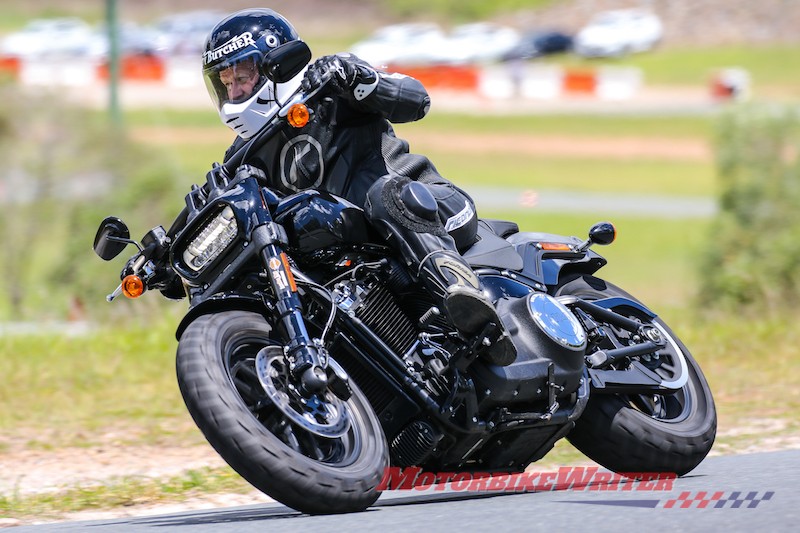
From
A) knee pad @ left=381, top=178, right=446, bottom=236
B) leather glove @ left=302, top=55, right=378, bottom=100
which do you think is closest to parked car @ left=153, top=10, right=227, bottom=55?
leather glove @ left=302, top=55, right=378, bottom=100

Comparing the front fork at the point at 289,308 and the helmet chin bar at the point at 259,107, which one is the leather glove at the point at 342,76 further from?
the front fork at the point at 289,308

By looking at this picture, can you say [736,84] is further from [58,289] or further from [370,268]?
[370,268]

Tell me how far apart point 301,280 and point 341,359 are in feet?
1.28

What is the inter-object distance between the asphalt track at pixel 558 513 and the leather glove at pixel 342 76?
165 cm

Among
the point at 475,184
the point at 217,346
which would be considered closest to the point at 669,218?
the point at 475,184

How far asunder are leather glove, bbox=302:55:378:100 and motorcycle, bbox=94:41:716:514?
2.9 inches

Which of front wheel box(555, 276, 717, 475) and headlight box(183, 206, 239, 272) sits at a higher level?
headlight box(183, 206, 239, 272)

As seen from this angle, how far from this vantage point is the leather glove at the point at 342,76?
5.24m

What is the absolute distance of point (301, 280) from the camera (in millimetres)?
5168

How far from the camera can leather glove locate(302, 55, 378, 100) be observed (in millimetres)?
5242

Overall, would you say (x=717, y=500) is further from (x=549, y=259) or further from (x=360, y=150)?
(x=360, y=150)

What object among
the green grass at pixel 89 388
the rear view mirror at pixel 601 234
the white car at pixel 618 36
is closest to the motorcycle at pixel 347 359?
the rear view mirror at pixel 601 234

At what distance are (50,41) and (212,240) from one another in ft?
170

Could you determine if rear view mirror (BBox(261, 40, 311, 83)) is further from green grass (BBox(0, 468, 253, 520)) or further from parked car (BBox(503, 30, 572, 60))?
parked car (BBox(503, 30, 572, 60))
